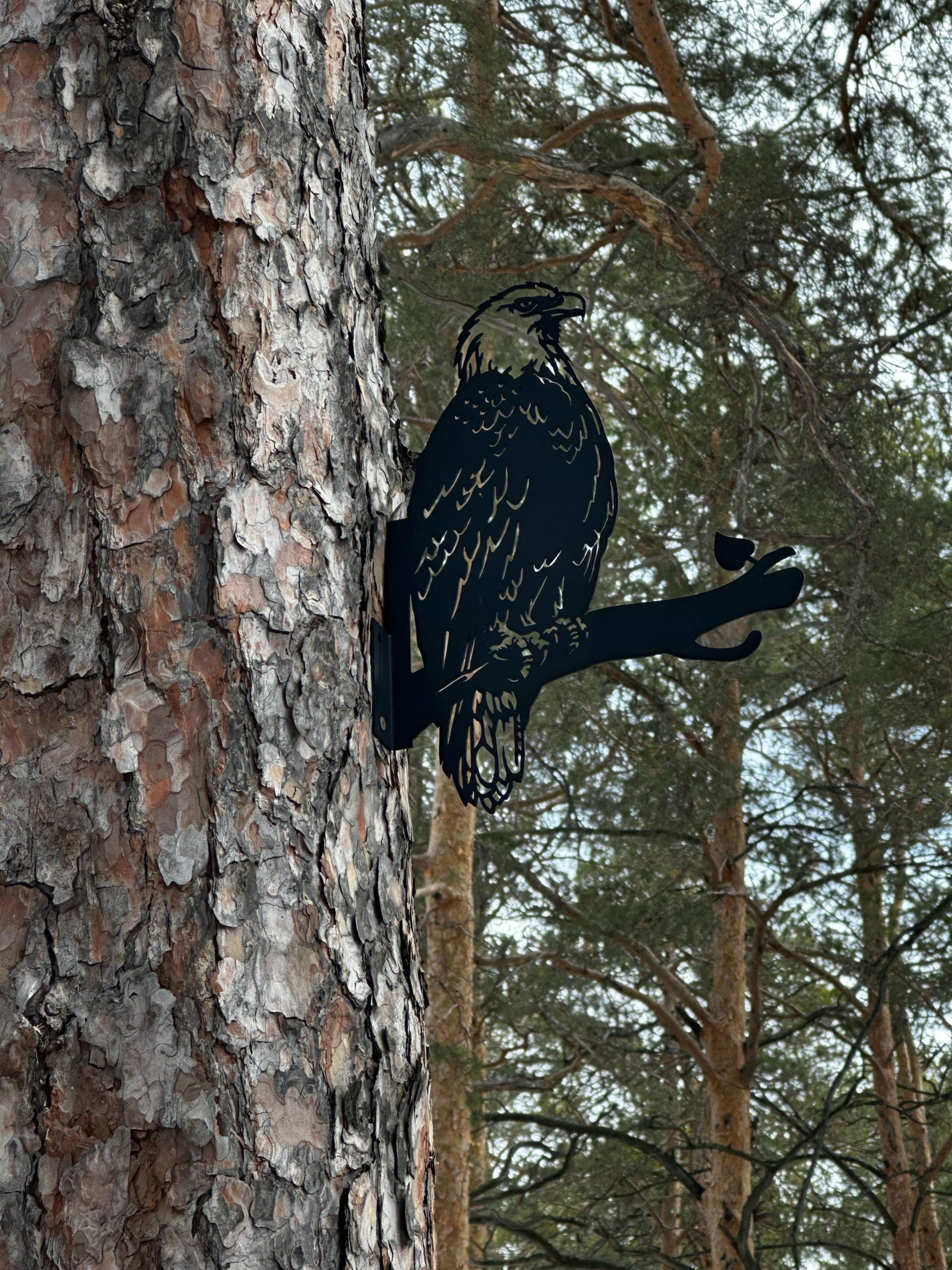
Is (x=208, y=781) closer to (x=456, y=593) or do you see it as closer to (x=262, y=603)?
(x=262, y=603)

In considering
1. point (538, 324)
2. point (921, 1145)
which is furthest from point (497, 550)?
point (921, 1145)

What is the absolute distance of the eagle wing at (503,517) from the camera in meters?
1.07

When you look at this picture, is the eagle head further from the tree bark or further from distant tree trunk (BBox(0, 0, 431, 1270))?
the tree bark

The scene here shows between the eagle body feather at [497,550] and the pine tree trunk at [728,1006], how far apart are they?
11.0ft

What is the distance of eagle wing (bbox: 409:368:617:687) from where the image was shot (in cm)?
107

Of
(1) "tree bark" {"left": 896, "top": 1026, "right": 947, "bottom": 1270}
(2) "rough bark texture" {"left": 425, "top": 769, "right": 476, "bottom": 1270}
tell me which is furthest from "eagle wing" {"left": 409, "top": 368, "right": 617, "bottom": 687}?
(1) "tree bark" {"left": 896, "top": 1026, "right": 947, "bottom": 1270}

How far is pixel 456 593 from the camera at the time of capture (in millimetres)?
1075

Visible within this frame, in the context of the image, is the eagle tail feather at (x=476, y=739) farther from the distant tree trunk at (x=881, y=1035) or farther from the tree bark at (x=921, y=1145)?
the tree bark at (x=921, y=1145)

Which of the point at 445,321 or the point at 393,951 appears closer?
the point at 393,951

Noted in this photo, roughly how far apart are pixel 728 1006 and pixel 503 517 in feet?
12.6

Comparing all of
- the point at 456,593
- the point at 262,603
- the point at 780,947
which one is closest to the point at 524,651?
the point at 456,593

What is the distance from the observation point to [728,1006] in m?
4.52

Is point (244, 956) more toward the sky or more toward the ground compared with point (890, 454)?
more toward the ground

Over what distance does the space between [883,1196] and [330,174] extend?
6.25m
